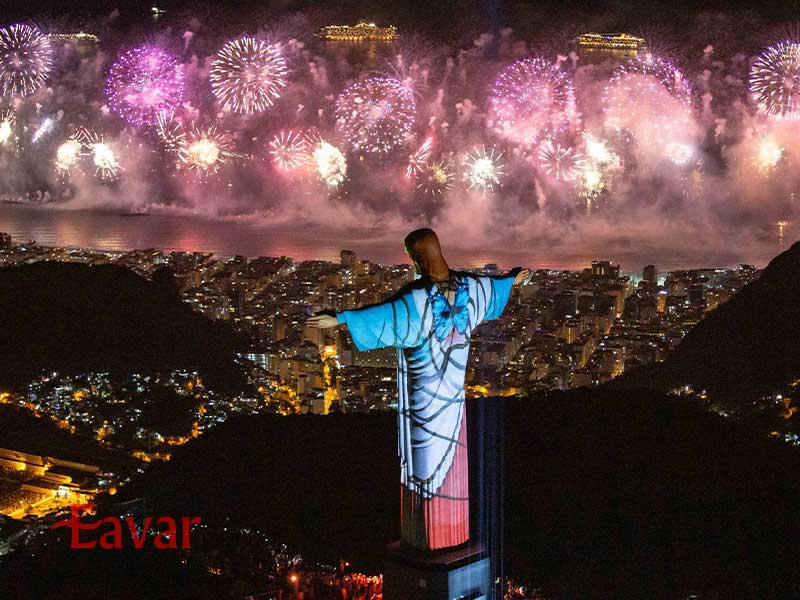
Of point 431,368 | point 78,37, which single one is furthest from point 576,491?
point 78,37

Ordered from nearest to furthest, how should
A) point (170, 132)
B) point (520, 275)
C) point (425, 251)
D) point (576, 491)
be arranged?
point (425, 251) → point (520, 275) → point (576, 491) → point (170, 132)

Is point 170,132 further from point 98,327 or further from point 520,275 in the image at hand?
Answer: point 520,275

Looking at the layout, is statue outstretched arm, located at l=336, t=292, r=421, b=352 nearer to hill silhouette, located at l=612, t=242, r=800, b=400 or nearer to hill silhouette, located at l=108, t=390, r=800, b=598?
hill silhouette, located at l=108, t=390, r=800, b=598

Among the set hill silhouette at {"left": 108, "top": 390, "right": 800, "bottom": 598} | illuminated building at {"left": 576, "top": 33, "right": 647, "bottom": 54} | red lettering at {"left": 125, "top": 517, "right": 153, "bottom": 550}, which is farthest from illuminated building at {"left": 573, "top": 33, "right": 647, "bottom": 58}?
red lettering at {"left": 125, "top": 517, "right": 153, "bottom": 550}

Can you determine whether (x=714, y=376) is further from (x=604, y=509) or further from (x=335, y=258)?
(x=335, y=258)

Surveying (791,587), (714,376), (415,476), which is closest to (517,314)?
(714,376)

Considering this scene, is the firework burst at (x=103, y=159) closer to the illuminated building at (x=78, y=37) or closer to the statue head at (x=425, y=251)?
the illuminated building at (x=78, y=37)
